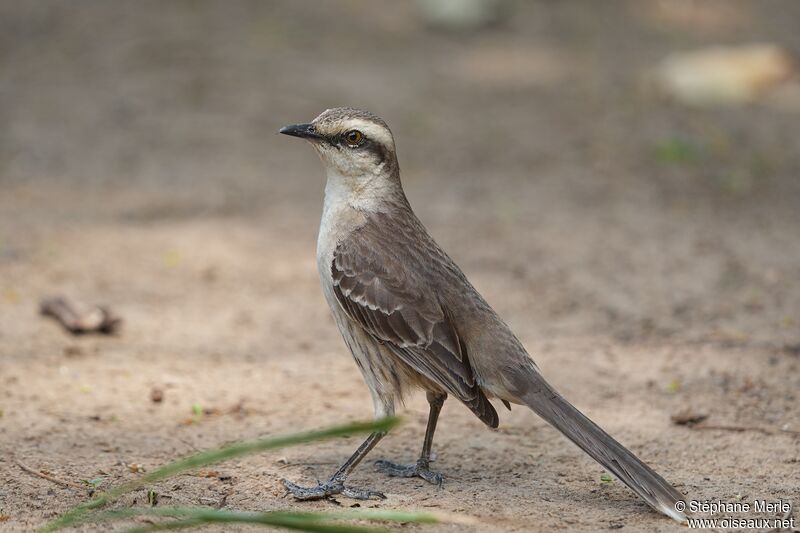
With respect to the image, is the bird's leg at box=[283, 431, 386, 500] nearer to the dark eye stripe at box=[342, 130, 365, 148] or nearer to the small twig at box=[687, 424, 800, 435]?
the dark eye stripe at box=[342, 130, 365, 148]

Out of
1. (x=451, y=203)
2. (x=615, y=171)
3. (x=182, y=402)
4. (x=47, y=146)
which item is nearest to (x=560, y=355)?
(x=182, y=402)

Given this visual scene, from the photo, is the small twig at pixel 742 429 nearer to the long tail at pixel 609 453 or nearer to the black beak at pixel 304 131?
the long tail at pixel 609 453

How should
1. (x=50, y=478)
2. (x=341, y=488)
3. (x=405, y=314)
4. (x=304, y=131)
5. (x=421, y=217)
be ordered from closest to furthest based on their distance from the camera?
(x=50, y=478), (x=341, y=488), (x=405, y=314), (x=304, y=131), (x=421, y=217)

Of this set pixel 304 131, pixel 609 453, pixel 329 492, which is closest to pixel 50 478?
pixel 329 492

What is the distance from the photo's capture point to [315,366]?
691 cm

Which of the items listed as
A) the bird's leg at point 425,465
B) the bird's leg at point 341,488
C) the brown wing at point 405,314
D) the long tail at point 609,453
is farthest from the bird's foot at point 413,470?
the long tail at point 609,453

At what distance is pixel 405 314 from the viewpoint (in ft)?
17.1

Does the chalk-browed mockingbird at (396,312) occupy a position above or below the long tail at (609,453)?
above

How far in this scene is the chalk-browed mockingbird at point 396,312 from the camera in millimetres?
4984

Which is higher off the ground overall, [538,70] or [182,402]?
[538,70]

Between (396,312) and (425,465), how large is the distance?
0.84 metres

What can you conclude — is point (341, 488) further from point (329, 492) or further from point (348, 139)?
point (348, 139)

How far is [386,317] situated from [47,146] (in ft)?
23.8

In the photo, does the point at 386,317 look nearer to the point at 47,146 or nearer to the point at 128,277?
the point at 128,277
